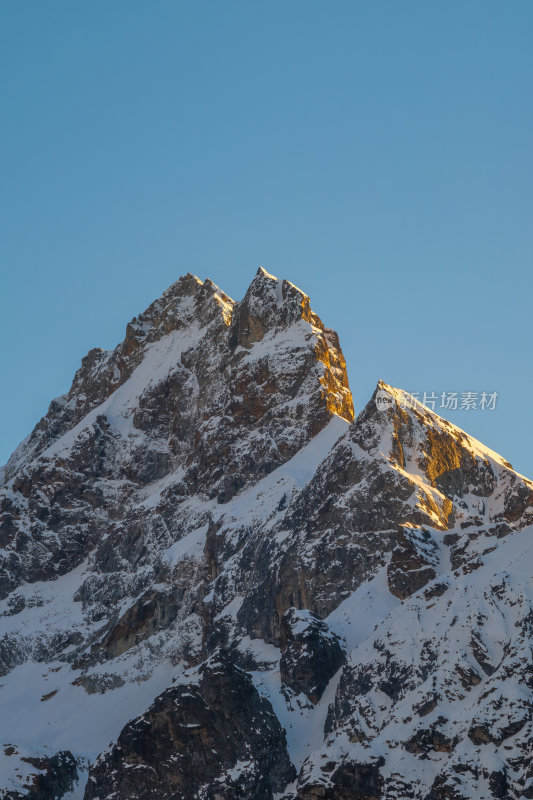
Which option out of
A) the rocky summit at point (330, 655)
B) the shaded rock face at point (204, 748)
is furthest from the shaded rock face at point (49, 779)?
the shaded rock face at point (204, 748)

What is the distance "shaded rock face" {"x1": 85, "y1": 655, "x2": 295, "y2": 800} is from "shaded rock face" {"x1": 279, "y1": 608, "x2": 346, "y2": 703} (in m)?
5.98

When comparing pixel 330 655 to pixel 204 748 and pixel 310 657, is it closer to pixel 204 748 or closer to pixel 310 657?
pixel 310 657

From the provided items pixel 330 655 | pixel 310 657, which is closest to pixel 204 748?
pixel 310 657

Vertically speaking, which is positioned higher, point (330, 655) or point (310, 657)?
point (330, 655)

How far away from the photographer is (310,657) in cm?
15262

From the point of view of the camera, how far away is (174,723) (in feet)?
471

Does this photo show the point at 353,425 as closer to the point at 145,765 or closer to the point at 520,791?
the point at 145,765

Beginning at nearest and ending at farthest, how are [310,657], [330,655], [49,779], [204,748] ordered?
[204,748]
[310,657]
[330,655]
[49,779]

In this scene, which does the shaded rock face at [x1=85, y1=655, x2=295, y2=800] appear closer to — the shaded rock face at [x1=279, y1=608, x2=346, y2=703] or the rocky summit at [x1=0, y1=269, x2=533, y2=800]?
the rocky summit at [x1=0, y1=269, x2=533, y2=800]

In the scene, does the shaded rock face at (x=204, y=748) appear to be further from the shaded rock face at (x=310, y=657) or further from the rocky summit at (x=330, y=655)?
the shaded rock face at (x=310, y=657)

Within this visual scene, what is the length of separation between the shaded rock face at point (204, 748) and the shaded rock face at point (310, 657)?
5.98m

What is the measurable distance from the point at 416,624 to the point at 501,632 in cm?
1224

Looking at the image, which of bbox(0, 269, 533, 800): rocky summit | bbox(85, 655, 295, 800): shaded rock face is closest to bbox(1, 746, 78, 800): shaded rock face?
bbox(0, 269, 533, 800): rocky summit

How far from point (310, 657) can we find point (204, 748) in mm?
17352
